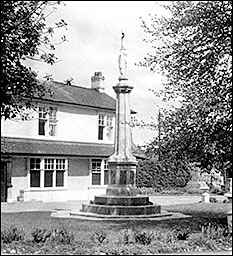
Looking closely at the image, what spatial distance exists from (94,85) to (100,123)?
18.0ft

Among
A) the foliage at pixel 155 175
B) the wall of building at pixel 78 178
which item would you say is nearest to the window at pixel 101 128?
the wall of building at pixel 78 178

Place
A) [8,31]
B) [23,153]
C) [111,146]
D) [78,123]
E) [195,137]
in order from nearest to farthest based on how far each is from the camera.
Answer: [8,31]
[195,137]
[23,153]
[78,123]
[111,146]

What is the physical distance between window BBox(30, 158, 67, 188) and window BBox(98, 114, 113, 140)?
451cm

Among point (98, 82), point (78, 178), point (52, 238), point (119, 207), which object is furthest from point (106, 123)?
point (52, 238)

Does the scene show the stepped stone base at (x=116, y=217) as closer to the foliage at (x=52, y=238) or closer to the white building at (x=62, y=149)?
the foliage at (x=52, y=238)

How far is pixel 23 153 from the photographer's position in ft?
99.7

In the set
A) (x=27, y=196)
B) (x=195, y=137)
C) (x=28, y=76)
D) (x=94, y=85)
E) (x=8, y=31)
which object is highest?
(x=94, y=85)

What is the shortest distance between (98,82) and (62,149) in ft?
32.4

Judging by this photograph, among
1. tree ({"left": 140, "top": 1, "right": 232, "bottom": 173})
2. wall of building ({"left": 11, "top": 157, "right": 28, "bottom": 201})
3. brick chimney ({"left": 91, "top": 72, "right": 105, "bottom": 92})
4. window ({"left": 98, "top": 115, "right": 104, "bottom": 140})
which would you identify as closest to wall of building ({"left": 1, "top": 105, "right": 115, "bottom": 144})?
window ({"left": 98, "top": 115, "right": 104, "bottom": 140})

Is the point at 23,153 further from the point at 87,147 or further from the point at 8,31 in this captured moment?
the point at 8,31

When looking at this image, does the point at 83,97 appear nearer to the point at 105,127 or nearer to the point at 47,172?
the point at 105,127

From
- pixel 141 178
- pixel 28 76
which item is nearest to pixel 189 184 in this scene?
pixel 141 178

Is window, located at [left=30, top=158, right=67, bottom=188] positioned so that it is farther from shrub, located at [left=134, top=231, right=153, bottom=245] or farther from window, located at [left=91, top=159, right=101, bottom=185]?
shrub, located at [left=134, top=231, right=153, bottom=245]

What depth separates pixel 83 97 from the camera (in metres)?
37.3
